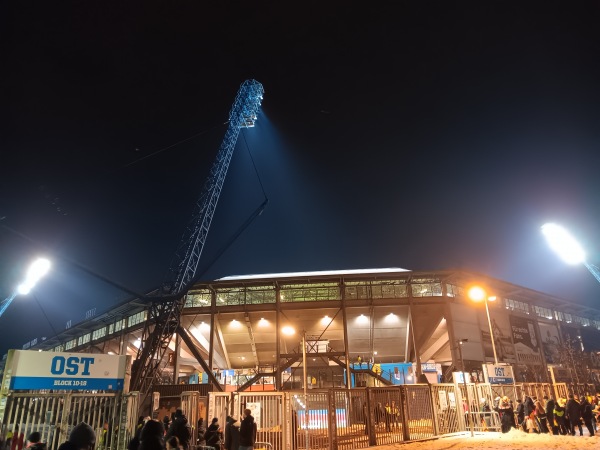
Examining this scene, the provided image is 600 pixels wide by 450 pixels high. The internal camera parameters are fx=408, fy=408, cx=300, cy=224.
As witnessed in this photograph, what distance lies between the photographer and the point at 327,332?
43000 millimetres

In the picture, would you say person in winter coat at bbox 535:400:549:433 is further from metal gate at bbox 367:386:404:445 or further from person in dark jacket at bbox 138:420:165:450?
person in dark jacket at bbox 138:420:165:450

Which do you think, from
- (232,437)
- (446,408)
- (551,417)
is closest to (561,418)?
(551,417)

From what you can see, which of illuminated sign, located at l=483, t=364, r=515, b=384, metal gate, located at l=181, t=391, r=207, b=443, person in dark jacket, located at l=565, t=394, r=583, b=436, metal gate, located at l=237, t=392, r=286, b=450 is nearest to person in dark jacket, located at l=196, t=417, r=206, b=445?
metal gate, located at l=181, t=391, r=207, b=443

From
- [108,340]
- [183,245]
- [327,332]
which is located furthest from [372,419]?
[108,340]

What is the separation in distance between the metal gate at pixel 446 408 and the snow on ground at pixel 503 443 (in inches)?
46.7

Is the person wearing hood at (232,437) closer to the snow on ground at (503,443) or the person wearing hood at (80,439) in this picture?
the snow on ground at (503,443)

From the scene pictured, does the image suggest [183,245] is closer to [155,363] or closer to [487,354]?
[155,363]

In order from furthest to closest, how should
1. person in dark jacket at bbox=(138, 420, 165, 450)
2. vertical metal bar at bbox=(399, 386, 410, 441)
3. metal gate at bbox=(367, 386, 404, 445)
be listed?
1. vertical metal bar at bbox=(399, 386, 410, 441)
2. metal gate at bbox=(367, 386, 404, 445)
3. person in dark jacket at bbox=(138, 420, 165, 450)

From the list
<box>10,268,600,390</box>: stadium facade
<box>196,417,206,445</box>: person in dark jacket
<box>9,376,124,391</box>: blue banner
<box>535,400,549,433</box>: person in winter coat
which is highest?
<box>10,268,600,390</box>: stadium facade

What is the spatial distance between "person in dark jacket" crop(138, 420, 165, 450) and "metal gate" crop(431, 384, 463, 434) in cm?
1583

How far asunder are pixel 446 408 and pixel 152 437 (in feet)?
56.4

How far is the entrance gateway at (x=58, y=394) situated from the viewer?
366 inches

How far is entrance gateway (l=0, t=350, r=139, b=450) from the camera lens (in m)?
9.29

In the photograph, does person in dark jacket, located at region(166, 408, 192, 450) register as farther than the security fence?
No
